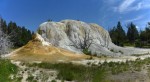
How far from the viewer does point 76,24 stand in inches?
2447

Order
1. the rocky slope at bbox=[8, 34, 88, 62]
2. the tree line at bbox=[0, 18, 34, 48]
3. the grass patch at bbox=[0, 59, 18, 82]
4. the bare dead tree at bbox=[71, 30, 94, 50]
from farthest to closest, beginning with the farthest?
1. the tree line at bbox=[0, 18, 34, 48]
2. the bare dead tree at bbox=[71, 30, 94, 50]
3. the rocky slope at bbox=[8, 34, 88, 62]
4. the grass patch at bbox=[0, 59, 18, 82]

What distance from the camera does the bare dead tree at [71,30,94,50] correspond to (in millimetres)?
57434

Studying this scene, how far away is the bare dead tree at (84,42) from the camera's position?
5743cm

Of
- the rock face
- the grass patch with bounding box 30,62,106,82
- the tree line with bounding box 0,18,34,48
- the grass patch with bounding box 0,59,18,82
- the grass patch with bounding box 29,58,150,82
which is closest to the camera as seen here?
the grass patch with bounding box 30,62,106,82

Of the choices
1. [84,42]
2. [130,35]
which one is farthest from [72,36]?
[130,35]

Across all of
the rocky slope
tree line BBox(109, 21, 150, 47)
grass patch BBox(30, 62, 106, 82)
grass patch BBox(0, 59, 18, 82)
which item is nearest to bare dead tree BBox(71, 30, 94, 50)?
the rocky slope

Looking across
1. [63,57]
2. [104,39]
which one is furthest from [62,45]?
[104,39]

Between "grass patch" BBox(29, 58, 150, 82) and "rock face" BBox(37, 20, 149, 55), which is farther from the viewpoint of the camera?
"rock face" BBox(37, 20, 149, 55)

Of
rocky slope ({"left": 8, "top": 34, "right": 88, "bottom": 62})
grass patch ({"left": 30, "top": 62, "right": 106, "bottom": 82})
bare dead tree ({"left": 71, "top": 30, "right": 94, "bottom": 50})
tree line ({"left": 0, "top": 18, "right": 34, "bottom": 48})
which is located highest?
tree line ({"left": 0, "top": 18, "right": 34, "bottom": 48})

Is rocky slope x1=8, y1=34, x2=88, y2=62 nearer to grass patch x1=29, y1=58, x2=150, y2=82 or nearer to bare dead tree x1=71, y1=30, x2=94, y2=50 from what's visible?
grass patch x1=29, y1=58, x2=150, y2=82

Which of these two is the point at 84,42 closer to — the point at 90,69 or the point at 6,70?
the point at 90,69

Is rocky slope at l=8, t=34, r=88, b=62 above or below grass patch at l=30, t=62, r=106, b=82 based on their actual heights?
above

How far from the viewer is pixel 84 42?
58.2 m

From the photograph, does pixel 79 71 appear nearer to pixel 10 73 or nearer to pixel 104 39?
pixel 10 73
